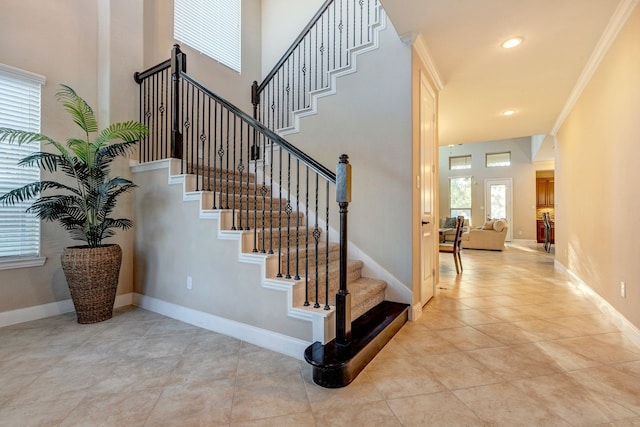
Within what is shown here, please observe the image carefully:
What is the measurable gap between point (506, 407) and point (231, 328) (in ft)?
6.46

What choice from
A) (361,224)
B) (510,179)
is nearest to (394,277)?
(361,224)

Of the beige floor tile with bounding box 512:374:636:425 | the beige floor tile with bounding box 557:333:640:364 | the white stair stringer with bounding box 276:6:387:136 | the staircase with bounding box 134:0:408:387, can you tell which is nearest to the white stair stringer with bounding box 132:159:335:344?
the staircase with bounding box 134:0:408:387

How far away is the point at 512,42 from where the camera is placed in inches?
115

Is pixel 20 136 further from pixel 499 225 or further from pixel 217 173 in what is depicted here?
pixel 499 225

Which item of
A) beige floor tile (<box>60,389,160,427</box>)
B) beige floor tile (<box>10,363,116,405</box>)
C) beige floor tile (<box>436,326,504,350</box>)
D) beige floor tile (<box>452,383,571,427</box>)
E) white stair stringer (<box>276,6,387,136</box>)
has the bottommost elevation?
beige floor tile (<box>452,383,571,427</box>)

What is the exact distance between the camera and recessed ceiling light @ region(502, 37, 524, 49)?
2.88m

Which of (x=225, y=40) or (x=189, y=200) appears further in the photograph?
(x=225, y=40)

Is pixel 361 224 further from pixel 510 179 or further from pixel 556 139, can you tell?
pixel 510 179

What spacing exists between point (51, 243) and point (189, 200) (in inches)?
61.1

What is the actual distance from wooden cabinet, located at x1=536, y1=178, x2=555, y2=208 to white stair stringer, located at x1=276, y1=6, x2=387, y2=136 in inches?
422

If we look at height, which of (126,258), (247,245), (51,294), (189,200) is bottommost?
(51,294)

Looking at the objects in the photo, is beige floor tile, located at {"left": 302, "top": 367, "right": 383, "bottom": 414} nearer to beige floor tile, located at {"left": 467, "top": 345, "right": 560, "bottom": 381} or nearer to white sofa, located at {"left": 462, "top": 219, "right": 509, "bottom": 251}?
beige floor tile, located at {"left": 467, "top": 345, "right": 560, "bottom": 381}

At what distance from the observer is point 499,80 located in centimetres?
377

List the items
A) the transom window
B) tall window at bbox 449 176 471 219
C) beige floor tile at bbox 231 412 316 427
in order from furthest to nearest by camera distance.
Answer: tall window at bbox 449 176 471 219 → the transom window → beige floor tile at bbox 231 412 316 427
